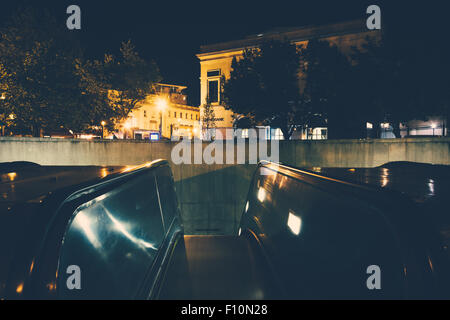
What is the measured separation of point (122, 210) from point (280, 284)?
202 cm

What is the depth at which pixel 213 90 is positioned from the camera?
48281mm

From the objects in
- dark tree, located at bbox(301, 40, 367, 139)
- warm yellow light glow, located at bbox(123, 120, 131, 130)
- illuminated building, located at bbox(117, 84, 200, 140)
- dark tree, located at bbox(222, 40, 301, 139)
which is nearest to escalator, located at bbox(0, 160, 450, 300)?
dark tree, located at bbox(301, 40, 367, 139)

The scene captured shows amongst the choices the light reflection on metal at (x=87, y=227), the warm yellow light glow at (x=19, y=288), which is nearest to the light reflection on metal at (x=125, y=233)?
the light reflection on metal at (x=87, y=227)

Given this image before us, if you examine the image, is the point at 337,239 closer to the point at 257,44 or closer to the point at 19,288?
the point at 19,288

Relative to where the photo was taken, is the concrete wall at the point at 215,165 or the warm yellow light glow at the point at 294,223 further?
the concrete wall at the point at 215,165

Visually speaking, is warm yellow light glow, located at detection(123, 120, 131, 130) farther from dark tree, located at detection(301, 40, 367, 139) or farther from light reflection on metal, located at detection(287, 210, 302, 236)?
light reflection on metal, located at detection(287, 210, 302, 236)

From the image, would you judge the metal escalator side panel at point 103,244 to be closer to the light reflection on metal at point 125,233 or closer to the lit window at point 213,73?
the light reflection on metal at point 125,233

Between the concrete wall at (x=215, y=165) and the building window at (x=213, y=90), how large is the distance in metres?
30.3

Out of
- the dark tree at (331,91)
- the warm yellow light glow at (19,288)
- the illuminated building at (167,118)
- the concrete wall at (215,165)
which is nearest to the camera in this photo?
the warm yellow light glow at (19,288)

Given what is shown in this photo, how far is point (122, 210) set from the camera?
3.09m

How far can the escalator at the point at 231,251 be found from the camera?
1646mm

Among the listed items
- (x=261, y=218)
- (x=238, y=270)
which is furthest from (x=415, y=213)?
(x=261, y=218)

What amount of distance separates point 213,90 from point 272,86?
1909cm
